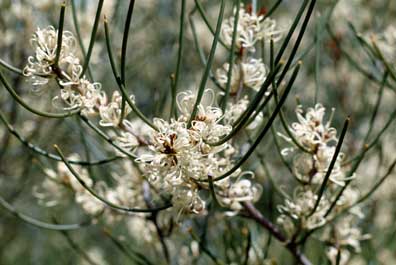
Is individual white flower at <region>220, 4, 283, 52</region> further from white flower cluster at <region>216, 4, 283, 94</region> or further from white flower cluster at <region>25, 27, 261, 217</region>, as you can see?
white flower cluster at <region>25, 27, 261, 217</region>

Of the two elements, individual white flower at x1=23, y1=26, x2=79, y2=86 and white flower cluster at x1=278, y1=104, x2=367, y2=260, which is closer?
individual white flower at x1=23, y1=26, x2=79, y2=86

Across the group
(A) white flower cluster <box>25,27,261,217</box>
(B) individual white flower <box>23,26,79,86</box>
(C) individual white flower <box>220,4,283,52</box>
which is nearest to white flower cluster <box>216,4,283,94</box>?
(C) individual white flower <box>220,4,283,52</box>

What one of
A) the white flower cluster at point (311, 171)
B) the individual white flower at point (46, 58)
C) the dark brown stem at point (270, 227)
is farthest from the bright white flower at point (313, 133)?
the individual white flower at point (46, 58)

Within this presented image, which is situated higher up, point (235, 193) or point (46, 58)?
point (46, 58)

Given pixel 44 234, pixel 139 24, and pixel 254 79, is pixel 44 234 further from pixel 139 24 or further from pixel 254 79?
pixel 254 79

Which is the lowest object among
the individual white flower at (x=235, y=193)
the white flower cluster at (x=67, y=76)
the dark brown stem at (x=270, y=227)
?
the dark brown stem at (x=270, y=227)

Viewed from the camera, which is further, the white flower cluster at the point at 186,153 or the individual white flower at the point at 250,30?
the individual white flower at the point at 250,30

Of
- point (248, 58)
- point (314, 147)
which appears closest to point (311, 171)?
point (314, 147)

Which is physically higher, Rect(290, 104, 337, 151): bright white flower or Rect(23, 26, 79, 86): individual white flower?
Rect(23, 26, 79, 86): individual white flower

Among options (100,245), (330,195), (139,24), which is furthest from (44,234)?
(330,195)

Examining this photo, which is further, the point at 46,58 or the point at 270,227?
the point at 270,227

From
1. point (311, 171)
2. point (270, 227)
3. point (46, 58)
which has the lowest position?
point (270, 227)

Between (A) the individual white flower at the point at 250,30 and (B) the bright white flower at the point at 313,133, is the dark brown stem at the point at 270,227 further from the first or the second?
(A) the individual white flower at the point at 250,30

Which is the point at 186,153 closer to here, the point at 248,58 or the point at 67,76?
the point at 67,76
